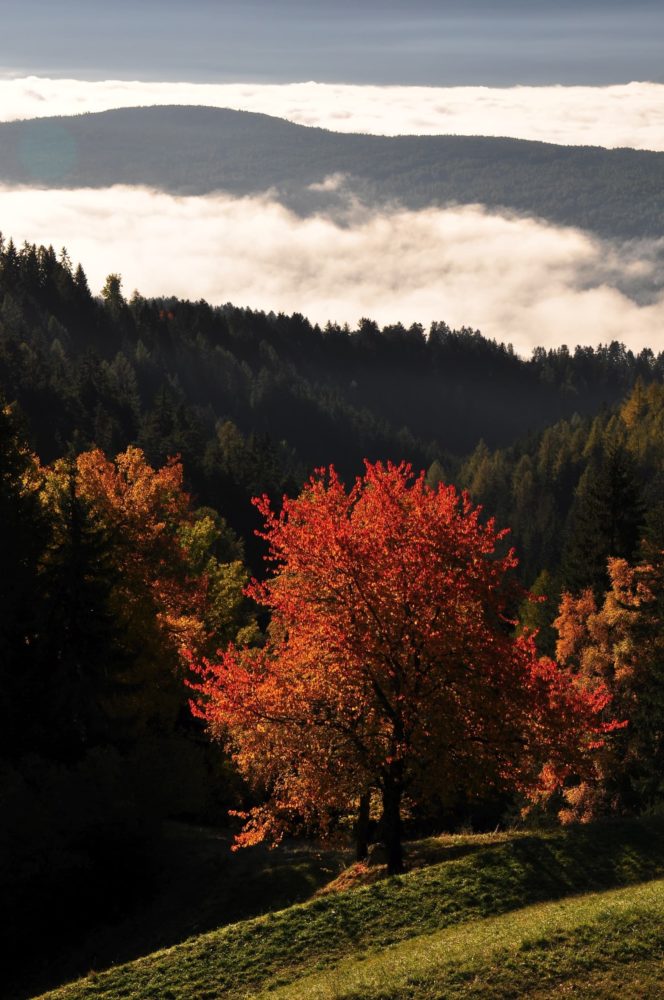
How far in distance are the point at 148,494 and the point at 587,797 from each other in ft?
79.4

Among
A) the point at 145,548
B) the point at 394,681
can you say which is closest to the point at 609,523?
the point at 145,548

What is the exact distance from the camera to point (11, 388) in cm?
12069

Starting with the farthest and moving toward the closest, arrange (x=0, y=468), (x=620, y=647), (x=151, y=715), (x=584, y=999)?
(x=620, y=647), (x=151, y=715), (x=0, y=468), (x=584, y=999)

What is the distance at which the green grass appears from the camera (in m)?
18.7

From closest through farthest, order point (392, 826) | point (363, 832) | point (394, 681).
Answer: point (394, 681) → point (392, 826) → point (363, 832)

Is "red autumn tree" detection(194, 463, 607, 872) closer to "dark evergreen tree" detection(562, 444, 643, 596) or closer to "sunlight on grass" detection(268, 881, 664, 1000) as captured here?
"sunlight on grass" detection(268, 881, 664, 1000)

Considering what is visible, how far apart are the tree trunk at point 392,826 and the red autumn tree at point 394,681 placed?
4 cm

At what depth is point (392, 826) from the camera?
2675cm

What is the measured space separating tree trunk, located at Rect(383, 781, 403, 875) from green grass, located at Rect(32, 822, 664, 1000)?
1233mm

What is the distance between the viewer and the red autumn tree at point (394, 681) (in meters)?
Answer: 25.6

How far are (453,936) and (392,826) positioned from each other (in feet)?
19.2

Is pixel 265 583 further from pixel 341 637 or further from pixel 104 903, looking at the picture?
pixel 104 903

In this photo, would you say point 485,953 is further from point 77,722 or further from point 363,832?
point 77,722

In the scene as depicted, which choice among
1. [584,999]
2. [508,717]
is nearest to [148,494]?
[508,717]
